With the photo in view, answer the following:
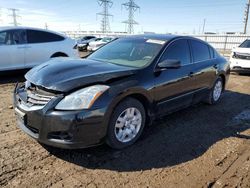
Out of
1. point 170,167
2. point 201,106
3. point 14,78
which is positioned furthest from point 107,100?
point 14,78

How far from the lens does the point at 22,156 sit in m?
3.39

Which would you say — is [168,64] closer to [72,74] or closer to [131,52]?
[131,52]

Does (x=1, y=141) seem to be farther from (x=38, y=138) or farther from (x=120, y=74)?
(x=120, y=74)

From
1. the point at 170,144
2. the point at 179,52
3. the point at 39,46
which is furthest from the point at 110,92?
the point at 39,46

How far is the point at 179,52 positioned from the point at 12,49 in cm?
548

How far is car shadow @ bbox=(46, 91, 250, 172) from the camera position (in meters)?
3.35

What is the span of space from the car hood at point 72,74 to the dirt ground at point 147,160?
3.15ft

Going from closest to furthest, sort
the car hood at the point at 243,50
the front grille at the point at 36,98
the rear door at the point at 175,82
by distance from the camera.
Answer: the front grille at the point at 36,98
the rear door at the point at 175,82
the car hood at the point at 243,50

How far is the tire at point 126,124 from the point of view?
11.2 feet

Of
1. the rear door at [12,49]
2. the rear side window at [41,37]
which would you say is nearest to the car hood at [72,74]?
the rear door at [12,49]

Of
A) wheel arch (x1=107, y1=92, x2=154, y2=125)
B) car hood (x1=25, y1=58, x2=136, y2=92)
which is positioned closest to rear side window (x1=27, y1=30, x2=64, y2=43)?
car hood (x1=25, y1=58, x2=136, y2=92)

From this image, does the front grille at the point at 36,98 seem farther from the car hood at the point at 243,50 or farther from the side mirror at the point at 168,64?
the car hood at the point at 243,50

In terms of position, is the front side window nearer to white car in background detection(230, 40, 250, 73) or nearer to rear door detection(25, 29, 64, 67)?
rear door detection(25, 29, 64, 67)

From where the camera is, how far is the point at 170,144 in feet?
12.9
